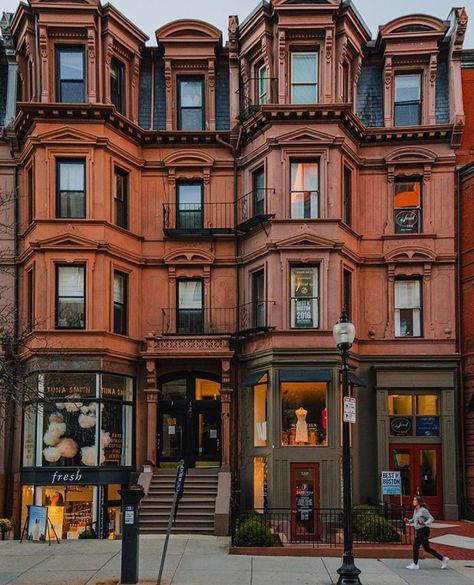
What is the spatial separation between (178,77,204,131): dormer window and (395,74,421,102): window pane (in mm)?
6940

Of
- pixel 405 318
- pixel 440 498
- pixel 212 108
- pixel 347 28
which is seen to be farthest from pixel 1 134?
pixel 440 498

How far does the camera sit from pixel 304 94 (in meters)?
26.1

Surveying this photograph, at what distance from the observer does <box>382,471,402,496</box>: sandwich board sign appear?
76.0 feet

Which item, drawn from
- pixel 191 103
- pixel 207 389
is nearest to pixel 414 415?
pixel 207 389

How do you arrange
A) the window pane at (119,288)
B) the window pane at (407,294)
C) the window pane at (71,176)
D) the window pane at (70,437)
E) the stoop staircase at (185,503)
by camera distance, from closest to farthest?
the stoop staircase at (185,503) → the window pane at (70,437) → the window pane at (71,176) → the window pane at (119,288) → the window pane at (407,294)

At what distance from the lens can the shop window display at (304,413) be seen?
24.3m

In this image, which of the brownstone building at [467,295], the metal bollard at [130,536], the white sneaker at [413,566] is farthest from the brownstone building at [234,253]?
the metal bollard at [130,536]

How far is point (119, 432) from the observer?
24984mm

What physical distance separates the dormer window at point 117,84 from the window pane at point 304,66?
5906 millimetres

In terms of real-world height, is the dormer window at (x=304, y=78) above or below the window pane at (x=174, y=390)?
above

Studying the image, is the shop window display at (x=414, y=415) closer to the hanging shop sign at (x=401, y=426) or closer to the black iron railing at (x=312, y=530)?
the hanging shop sign at (x=401, y=426)

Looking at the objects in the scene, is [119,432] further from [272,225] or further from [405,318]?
[405,318]

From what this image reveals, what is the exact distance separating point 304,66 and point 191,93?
428cm

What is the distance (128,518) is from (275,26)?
17.3 meters
